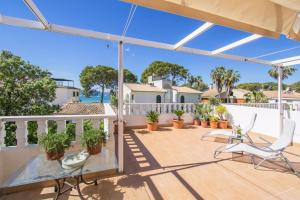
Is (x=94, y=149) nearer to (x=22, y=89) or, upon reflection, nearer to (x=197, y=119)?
(x=197, y=119)

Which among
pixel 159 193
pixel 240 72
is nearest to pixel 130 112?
pixel 159 193

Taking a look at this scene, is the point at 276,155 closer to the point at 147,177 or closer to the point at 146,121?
the point at 147,177

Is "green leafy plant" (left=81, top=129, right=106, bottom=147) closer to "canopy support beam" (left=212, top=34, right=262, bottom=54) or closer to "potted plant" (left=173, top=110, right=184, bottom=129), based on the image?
"canopy support beam" (left=212, top=34, right=262, bottom=54)

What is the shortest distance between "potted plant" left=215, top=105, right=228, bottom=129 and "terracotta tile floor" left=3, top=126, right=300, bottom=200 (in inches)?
106

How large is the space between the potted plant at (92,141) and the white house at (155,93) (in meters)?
12.9

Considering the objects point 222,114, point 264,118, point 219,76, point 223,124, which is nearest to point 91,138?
point 223,124

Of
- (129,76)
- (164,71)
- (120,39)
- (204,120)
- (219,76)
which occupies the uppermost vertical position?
(164,71)

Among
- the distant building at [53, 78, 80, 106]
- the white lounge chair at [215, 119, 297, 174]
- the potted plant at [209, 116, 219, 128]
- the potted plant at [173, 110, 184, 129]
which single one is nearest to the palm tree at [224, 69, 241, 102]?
the potted plant at [209, 116, 219, 128]

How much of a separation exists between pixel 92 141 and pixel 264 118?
6.21 metres

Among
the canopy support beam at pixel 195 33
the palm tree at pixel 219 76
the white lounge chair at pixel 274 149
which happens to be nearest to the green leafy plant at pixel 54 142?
the canopy support beam at pixel 195 33

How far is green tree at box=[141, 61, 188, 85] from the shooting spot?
30531 mm

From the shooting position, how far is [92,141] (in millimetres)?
2627

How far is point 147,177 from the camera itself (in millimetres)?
2830

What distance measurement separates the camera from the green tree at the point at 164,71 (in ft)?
100
